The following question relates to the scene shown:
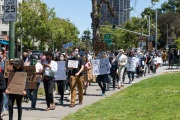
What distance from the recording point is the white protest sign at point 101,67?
55.5 feet

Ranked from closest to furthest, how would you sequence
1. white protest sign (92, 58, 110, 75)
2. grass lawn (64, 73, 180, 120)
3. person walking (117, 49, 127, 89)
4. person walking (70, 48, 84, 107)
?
grass lawn (64, 73, 180, 120) < person walking (70, 48, 84, 107) < white protest sign (92, 58, 110, 75) < person walking (117, 49, 127, 89)

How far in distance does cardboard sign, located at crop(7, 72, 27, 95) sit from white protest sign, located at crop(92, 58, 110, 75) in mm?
6542

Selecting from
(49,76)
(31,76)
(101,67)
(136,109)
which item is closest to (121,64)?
(101,67)

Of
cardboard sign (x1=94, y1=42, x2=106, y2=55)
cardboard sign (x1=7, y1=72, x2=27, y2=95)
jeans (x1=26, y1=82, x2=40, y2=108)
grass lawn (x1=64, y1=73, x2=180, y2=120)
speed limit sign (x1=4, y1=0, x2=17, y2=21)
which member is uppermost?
speed limit sign (x1=4, y1=0, x2=17, y2=21)

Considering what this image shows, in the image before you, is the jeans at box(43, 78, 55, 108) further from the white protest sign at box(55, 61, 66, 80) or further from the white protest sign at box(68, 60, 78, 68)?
the white protest sign at box(55, 61, 66, 80)

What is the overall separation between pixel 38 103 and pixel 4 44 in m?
44.9

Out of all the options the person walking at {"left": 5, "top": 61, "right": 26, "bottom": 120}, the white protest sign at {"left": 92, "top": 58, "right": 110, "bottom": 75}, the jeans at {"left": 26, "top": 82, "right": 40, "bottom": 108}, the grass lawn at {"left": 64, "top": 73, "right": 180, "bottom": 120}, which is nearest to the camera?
the person walking at {"left": 5, "top": 61, "right": 26, "bottom": 120}

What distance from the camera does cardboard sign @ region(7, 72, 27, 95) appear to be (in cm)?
1030

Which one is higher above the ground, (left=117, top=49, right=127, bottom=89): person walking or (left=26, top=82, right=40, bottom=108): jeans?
(left=117, top=49, right=127, bottom=89): person walking

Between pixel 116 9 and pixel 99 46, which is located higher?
pixel 116 9

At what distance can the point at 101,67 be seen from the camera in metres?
17.1

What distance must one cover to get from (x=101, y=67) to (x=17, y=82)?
694 cm

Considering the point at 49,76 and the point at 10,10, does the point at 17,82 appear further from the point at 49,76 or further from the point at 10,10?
the point at 10,10

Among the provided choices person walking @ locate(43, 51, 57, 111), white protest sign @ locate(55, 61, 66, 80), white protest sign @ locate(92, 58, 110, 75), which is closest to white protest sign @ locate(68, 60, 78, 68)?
person walking @ locate(43, 51, 57, 111)
